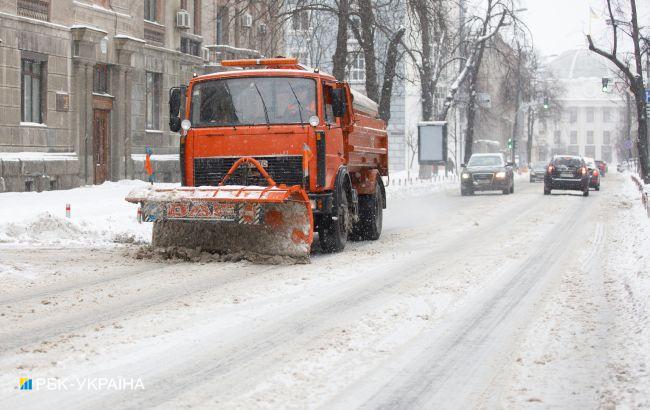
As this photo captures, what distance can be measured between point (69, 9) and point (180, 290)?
65.6 ft

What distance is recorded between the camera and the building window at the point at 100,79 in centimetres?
3100

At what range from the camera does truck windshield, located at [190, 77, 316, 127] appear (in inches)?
545

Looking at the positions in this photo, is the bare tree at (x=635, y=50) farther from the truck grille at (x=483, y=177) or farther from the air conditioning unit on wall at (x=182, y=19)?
the air conditioning unit on wall at (x=182, y=19)

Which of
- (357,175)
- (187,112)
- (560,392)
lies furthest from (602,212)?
(560,392)

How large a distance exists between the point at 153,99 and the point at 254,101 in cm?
2176

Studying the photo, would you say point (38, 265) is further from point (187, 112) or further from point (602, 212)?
point (602, 212)

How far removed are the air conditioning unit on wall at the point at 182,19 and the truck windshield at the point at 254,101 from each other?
22.5 metres

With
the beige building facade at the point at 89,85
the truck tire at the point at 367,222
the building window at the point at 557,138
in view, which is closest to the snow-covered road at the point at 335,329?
the truck tire at the point at 367,222

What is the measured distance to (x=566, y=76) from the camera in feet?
650

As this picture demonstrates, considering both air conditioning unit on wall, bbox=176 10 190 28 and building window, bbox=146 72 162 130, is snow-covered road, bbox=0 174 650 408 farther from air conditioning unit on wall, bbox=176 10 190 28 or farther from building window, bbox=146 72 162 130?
air conditioning unit on wall, bbox=176 10 190 28

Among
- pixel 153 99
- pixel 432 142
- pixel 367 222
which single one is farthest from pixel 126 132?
pixel 432 142

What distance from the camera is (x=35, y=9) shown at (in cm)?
2683

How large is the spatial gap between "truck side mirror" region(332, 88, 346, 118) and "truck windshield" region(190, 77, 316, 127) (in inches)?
13.9

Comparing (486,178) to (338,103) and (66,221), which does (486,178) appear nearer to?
(66,221)
